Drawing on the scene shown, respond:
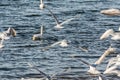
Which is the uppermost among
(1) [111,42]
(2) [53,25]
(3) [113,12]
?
(2) [53,25]

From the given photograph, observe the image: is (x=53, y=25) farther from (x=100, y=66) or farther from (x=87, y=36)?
(x=100, y=66)

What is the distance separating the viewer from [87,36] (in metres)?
33.0

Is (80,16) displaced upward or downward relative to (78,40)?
upward

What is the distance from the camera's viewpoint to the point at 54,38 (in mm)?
32750

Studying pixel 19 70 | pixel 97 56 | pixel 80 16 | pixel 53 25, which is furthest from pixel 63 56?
pixel 80 16

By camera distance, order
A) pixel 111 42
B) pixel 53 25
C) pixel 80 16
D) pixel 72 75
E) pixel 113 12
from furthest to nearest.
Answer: pixel 80 16 → pixel 53 25 → pixel 111 42 → pixel 72 75 → pixel 113 12

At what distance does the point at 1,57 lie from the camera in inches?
1080

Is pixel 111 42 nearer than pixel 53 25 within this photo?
Yes

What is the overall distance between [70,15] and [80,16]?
1.66 m

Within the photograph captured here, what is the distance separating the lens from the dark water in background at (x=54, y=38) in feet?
82.0

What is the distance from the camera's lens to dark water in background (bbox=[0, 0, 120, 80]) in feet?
82.0

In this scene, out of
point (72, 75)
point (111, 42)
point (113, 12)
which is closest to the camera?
point (113, 12)

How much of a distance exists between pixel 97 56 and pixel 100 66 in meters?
2.32

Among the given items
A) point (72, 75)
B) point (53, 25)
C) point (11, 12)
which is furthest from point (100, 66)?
point (11, 12)
